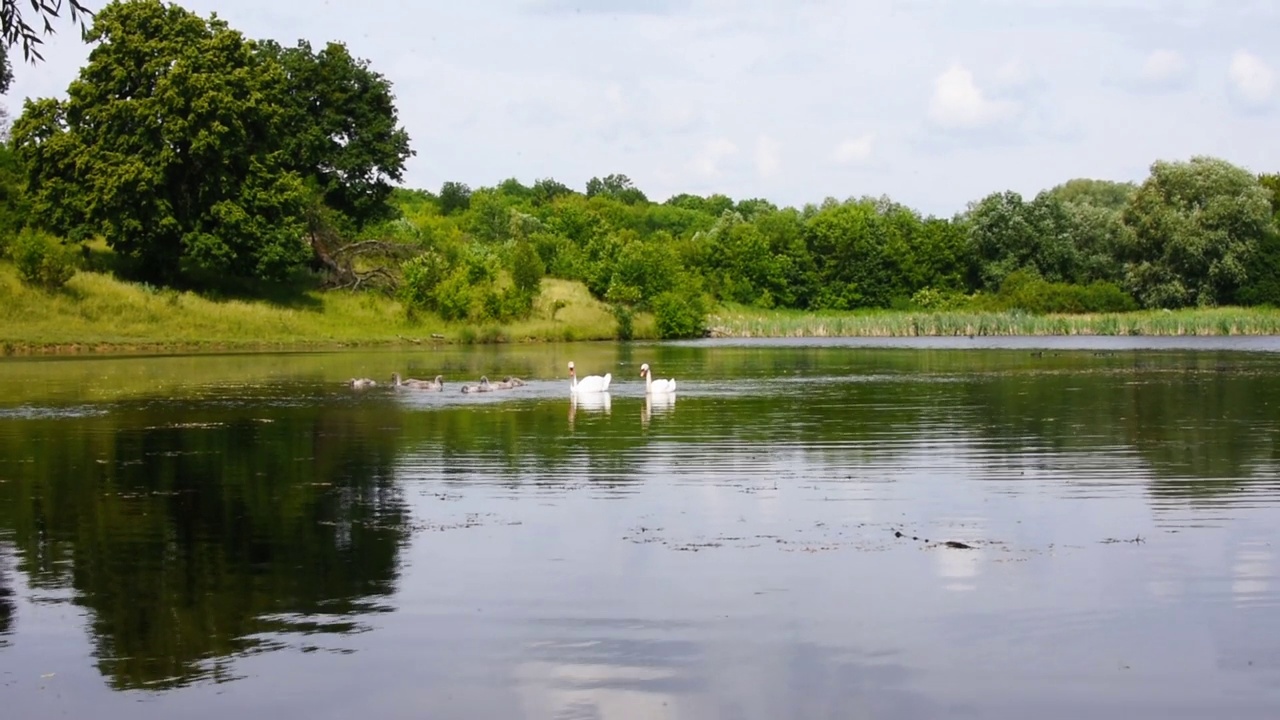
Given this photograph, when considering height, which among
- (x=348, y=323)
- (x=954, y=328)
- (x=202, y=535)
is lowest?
(x=202, y=535)

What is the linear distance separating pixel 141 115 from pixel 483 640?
59.8 m

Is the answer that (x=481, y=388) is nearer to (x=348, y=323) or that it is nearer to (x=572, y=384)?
(x=572, y=384)

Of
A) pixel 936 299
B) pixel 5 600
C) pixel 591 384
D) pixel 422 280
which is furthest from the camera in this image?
pixel 936 299

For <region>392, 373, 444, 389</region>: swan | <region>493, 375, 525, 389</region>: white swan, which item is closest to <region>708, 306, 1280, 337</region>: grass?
<region>493, 375, 525, 389</region>: white swan

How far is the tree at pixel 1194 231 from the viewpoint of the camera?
9512 cm

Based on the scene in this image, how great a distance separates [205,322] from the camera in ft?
219

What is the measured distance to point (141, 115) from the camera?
64938 mm

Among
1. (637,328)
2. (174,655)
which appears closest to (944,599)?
(174,655)

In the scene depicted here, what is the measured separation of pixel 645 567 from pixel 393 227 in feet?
275

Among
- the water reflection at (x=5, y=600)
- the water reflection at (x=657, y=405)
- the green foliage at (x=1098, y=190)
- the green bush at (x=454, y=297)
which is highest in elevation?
the green foliage at (x=1098, y=190)

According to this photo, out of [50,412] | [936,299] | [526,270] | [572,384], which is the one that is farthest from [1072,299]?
[50,412]

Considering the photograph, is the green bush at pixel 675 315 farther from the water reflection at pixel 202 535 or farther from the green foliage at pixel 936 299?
the water reflection at pixel 202 535

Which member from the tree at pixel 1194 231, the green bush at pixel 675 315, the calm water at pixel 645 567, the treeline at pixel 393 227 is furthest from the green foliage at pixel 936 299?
the calm water at pixel 645 567

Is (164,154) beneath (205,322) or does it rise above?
above
